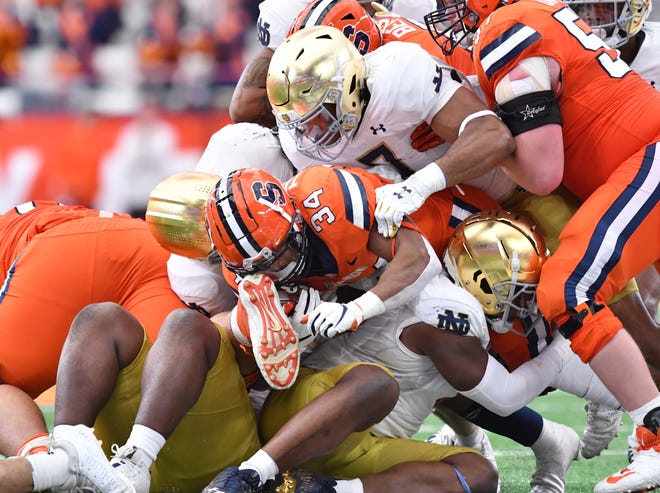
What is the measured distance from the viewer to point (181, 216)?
11.3 feet

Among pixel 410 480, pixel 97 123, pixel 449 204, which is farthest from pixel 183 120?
pixel 410 480

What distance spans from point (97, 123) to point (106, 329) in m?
5.00

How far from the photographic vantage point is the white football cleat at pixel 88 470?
2893 millimetres

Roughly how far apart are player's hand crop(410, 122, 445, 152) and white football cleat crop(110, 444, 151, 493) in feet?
4.39

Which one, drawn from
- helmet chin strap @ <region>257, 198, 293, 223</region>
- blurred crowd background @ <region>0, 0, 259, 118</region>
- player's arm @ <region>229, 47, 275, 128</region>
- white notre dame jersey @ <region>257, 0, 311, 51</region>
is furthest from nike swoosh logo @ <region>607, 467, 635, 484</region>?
blurred crowd background @ <region>0, 0, 259, 118</region>

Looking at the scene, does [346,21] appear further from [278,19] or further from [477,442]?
[477,442]

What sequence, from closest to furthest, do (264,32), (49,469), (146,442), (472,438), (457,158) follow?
(49,469), (146,442), (457,158), (472,438), (264,32)

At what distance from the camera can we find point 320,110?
11.3 feet

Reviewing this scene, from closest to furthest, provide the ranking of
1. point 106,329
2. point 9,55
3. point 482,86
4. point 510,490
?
point 106,329 < point 482,86 < point 510,490 < point 9,55

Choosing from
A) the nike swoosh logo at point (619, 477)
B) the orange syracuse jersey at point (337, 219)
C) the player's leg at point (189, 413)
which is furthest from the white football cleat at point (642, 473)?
the player's leg at point (189, 413)

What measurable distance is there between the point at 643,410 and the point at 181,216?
1.46 meters

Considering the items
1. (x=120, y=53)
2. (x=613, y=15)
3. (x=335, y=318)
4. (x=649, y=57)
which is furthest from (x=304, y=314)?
(x=120, y=53)

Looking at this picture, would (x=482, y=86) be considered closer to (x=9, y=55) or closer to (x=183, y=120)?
(x=183, y=120)

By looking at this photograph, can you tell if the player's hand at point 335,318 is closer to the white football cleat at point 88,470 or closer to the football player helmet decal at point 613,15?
the white football cleat at point 88,470
